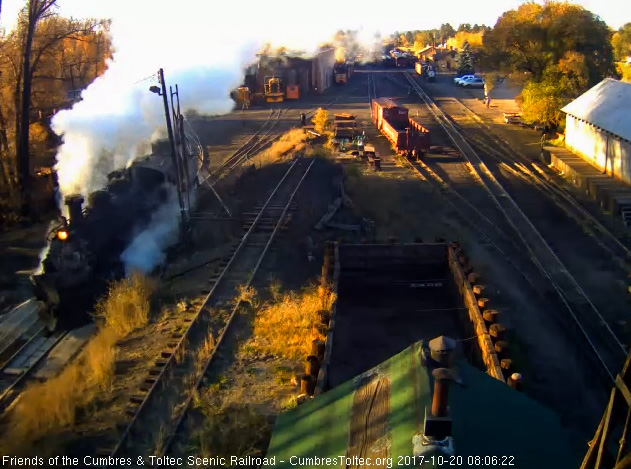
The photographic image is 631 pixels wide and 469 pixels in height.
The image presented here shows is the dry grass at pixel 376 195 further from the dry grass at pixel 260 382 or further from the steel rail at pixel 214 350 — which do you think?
the dry grass at pixel 260 382

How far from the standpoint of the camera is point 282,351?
36.9 ft

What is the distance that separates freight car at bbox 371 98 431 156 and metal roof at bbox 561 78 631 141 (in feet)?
22.5

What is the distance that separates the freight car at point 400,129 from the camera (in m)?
27.9

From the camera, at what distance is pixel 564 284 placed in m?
14.5

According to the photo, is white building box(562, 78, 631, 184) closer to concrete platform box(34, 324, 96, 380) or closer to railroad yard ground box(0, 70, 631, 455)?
railroad yard ground box(0, 70, 631, 455)

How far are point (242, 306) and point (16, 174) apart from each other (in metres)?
13.5

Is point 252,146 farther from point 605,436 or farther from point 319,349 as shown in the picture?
point 605,436

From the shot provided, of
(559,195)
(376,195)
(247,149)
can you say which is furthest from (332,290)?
(247,149)

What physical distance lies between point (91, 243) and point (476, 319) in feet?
27.0

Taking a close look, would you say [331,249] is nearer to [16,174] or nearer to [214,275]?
[214,275]

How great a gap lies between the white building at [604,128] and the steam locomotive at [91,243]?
1624 cm

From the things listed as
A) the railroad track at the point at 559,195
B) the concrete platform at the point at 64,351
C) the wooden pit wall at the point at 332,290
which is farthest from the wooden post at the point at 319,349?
the railroad track at the point at 559,195

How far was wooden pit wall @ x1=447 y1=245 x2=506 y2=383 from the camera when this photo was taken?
8.23 meters

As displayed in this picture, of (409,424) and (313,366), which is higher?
(409,424)
